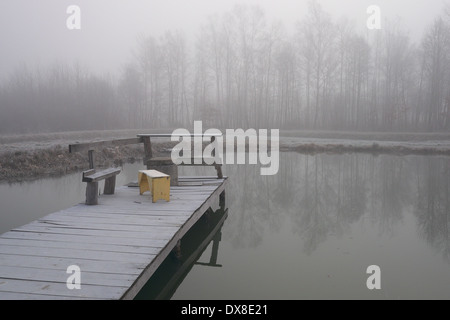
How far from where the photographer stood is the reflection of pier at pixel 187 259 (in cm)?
398

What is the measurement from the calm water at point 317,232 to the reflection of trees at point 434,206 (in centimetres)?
2

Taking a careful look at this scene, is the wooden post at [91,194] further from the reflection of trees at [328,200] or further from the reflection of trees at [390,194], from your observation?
the reflection of trees at [390,194]

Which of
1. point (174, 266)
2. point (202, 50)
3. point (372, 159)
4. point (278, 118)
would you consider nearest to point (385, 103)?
point (278, 118)

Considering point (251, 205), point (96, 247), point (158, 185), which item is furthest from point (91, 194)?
point (251, 205)

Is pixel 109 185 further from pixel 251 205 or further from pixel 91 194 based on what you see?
pixel 251 205

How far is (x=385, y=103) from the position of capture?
3456 centimetres

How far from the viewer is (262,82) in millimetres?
37406

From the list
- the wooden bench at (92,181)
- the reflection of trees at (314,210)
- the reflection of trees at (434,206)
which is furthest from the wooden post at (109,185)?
the reflection of trees at (434,206)

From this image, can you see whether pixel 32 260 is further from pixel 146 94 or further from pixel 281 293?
pixel 146 94

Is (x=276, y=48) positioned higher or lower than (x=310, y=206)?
higher

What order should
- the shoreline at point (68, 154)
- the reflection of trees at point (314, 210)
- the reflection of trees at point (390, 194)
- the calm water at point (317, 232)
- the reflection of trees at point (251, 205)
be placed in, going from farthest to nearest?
the shoreline at point (68, 154), the reflection of trees at point (390, 194), the reflection of trees at point (251, 205), the reflection of trees at point (314, 210), the calm water at point (317, 232)

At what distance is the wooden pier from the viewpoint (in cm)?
289
